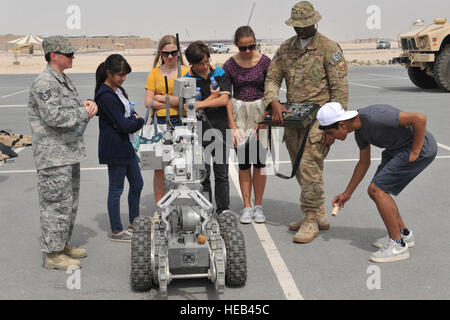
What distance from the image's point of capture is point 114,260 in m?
5.26

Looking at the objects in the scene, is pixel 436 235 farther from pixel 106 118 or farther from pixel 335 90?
pixel 106 118

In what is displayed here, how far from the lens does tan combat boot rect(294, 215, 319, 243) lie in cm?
566

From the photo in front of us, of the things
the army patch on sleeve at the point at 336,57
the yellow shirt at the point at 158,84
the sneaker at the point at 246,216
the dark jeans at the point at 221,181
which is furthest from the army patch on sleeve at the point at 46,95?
the army patch on sleeve at the point at 336,57

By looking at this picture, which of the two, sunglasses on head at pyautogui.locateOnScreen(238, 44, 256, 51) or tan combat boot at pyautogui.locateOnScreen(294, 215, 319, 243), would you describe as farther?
sunglasses on head at pyautogui.locateOnScreen(238, 44, 256, 51)

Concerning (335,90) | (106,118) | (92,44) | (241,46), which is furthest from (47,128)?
(92,44)

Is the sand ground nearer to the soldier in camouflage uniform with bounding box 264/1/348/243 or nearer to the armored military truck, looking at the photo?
the armored military truck

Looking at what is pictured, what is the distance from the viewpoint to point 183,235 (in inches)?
180

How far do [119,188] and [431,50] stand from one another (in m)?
16.2

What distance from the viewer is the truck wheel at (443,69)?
19109 mm

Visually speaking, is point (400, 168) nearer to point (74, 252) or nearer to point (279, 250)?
point (279, 250)

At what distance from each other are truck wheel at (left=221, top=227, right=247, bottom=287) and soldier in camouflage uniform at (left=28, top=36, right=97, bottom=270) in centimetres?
138

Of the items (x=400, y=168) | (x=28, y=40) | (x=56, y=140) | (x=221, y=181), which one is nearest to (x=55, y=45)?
(x=56, y=140)

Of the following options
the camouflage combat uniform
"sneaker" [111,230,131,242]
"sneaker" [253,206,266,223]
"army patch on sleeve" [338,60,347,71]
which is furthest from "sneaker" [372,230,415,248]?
the camouflage combat uniform

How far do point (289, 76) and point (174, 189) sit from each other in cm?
204
